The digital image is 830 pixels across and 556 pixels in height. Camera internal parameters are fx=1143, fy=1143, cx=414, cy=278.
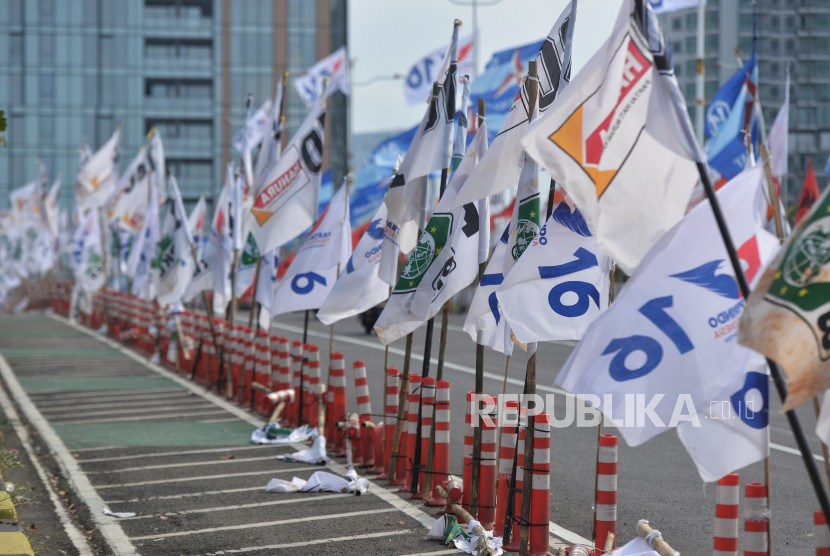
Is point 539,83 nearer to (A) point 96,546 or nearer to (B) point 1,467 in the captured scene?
(A) point 96,546

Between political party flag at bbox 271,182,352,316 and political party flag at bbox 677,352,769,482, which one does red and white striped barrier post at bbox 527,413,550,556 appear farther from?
political party flag at bbox 271,182,352,316

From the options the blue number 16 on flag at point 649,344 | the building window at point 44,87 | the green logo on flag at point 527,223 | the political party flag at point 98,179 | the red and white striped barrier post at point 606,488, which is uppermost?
the building window at point 44,87

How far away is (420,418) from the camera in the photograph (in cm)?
983

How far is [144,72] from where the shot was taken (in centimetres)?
8731

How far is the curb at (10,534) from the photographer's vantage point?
677 cm

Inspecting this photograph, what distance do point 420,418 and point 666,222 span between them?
4522 millimetres

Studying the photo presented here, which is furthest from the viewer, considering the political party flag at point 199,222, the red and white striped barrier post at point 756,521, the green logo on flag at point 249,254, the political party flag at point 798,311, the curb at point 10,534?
the political party flag at point 199,222

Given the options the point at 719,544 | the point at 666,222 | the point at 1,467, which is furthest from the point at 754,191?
the point at 1,467

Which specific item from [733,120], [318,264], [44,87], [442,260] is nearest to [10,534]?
[442,260]

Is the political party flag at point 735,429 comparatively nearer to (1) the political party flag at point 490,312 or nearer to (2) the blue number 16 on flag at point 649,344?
(2) the blue number 16 on flag at point 649,344

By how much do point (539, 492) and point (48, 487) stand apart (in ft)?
17.3

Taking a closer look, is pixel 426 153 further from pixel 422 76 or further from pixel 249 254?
pixel 422 76

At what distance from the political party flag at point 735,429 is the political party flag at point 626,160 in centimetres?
82

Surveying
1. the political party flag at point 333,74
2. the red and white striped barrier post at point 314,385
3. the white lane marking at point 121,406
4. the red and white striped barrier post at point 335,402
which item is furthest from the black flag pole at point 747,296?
the political party flag at point 333,74
